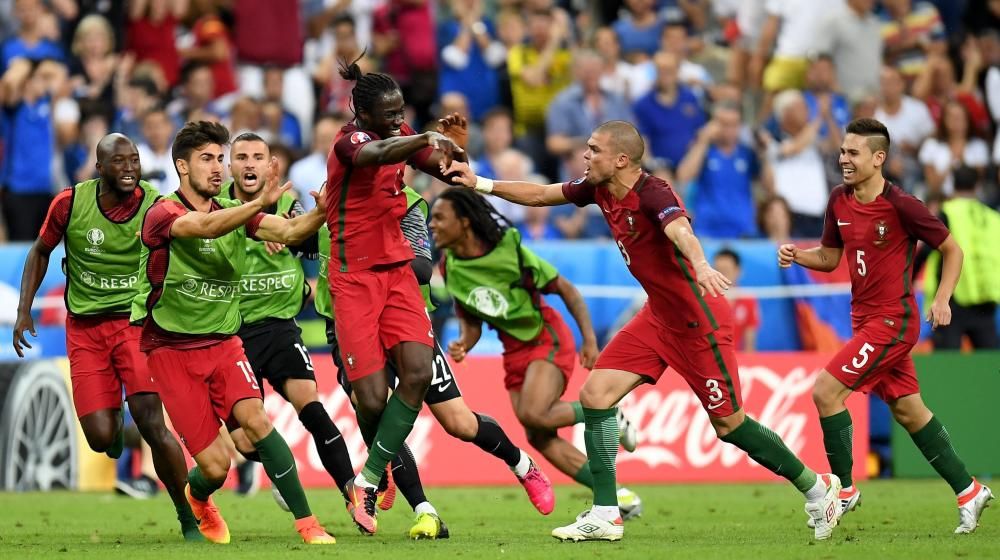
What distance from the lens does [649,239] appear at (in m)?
9.80

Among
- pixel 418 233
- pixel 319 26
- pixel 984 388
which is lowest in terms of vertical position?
pixel 984 388

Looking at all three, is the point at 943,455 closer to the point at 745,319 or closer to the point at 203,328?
the point at 203,328

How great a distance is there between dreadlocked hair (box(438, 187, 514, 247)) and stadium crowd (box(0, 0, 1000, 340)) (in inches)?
223

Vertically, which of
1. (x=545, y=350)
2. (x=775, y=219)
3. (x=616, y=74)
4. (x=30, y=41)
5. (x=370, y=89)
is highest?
(x=30, y=41)

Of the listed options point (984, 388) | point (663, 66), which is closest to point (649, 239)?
point (984, 388)

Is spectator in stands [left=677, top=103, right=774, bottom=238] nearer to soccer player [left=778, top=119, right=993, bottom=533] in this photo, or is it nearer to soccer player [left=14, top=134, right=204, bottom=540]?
soccer player [left=778, top=119, right=993, bottom=533]

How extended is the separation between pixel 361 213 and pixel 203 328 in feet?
4.14

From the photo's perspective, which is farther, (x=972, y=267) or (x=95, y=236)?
(x=972, y=267)

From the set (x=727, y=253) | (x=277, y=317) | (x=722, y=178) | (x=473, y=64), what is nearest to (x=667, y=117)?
(x=722, y=178)

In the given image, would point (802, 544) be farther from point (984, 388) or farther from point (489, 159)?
point (489, 159)

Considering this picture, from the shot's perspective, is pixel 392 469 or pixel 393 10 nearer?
pixel 392 469

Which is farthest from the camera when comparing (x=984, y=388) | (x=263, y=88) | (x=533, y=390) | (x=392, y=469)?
(x=263, y=88)

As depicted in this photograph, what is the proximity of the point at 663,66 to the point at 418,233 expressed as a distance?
894 centimetres

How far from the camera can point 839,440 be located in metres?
10.7
